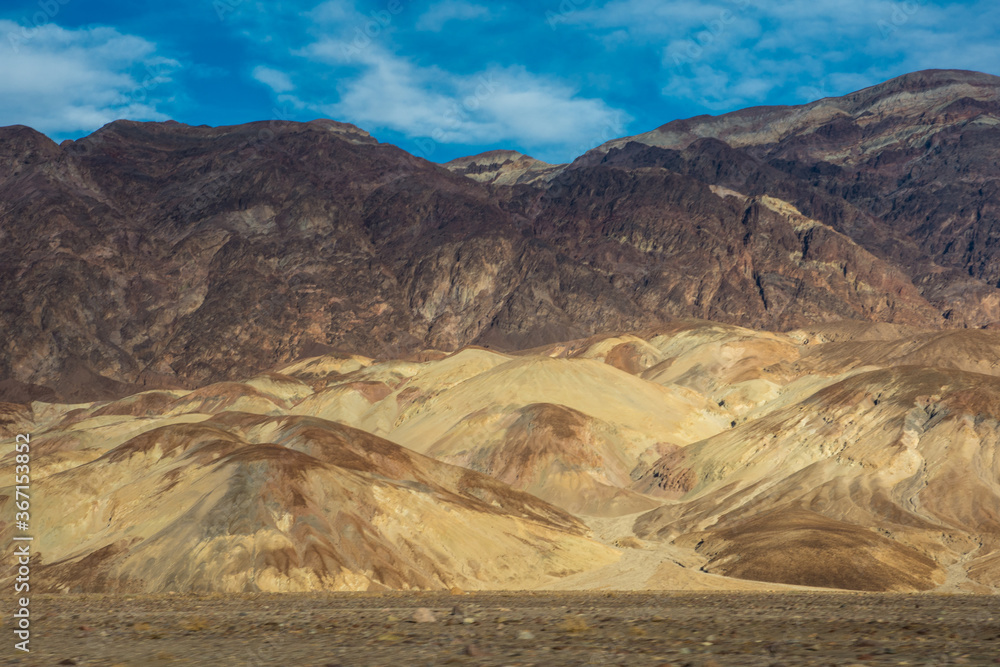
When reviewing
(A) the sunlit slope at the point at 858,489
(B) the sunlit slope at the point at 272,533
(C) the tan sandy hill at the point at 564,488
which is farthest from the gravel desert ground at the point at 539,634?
(A) the sunlit slope at the point at 858,489

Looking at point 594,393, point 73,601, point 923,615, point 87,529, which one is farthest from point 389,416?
point 923,615

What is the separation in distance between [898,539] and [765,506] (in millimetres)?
18552

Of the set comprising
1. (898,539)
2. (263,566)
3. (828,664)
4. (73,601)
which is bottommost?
(898,539)

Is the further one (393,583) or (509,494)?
(509,494)

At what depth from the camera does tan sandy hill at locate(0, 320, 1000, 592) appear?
67.6 m

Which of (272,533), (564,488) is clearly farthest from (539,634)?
(564,488)

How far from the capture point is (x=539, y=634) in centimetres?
1536

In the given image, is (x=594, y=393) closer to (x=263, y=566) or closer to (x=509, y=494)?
(x=509, y=494)

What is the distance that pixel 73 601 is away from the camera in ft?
94.2

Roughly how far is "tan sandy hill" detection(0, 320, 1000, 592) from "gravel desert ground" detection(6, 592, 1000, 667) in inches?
1664

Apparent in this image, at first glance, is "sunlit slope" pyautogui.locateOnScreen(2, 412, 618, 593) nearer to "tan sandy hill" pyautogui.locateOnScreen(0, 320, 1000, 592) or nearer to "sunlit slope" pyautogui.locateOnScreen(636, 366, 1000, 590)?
"tan sandy hill" pyautogui.locateOnScreen(0, 320, 1000, 592)

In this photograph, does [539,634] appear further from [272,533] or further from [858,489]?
[858,489]

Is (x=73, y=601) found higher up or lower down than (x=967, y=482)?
higher up

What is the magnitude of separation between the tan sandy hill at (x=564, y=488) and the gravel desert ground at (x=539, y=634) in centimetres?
4226
